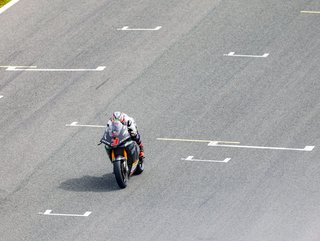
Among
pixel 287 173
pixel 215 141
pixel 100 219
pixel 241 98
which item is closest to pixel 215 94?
pixel 241 98

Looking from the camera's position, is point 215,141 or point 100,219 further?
point 215,141

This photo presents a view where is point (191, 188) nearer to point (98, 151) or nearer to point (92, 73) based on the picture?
point (98, 151)

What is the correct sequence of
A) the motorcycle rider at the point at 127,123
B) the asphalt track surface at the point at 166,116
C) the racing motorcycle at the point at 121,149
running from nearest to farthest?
the asphalt track surface at the point at 166,116 < the racing motorcycle at the point at 121,149 < the motorcycle rider at the point at 127,123

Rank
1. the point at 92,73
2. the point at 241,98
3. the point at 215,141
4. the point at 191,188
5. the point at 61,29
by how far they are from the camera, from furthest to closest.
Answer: the point at 61,29, the point at 92,73, the point at 241,98, the point at 215,141, the point at 191,188

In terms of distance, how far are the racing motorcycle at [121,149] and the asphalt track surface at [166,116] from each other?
0.40 meters

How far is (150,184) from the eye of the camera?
99.0 ft

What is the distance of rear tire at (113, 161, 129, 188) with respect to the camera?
96.7 ft

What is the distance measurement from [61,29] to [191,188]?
11611 millimetres

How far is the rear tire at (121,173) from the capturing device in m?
29.5

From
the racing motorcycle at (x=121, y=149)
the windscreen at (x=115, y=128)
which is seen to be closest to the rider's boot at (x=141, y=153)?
the racing motorcycle at (x=121, y=149)

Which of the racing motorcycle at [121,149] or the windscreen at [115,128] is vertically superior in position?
the windscreen at [115,128]

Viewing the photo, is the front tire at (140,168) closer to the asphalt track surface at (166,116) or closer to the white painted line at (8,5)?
the asphalt track surface at (166,116)

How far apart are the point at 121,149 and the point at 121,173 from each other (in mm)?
674

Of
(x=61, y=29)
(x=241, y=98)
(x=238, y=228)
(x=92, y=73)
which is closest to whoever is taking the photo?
(x=238, y=228)
